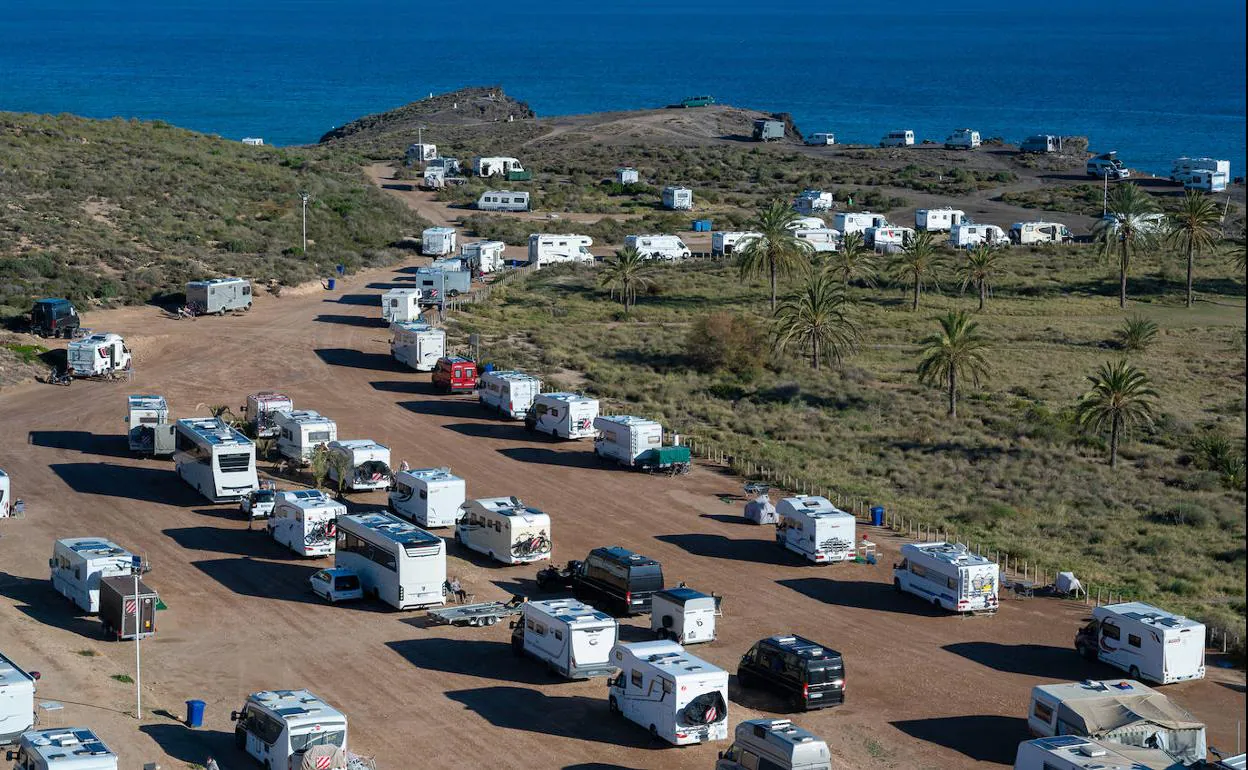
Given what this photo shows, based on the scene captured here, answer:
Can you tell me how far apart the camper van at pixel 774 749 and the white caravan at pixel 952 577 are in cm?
1012

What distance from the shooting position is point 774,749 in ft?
83.8

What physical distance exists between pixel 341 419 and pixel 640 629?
2184 centimetres

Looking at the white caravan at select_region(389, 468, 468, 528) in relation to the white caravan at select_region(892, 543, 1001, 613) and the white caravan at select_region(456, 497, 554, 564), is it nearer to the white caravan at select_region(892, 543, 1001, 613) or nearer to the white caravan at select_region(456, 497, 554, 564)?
the white caravan at select_region(456, 497, 554, 564)

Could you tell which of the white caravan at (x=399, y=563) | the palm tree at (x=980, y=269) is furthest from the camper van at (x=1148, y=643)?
the palm tree at (x=980, y=269)

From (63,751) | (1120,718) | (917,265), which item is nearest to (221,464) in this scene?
(63,751)

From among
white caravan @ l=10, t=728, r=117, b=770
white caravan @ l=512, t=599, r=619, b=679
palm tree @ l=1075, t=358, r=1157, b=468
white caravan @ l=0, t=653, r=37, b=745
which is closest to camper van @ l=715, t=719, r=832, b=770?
white caravan @ l=512, t=599, r=619, b=679

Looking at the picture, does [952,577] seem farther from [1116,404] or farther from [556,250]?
[556,250]

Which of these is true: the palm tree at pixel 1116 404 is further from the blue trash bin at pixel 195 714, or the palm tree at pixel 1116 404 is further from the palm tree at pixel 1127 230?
the blue trash bin at pixel 195 714

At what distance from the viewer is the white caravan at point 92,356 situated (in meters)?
58.0

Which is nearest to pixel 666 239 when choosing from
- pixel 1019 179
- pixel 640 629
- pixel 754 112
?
pixel 1019 179

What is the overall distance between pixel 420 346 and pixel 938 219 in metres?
47.8

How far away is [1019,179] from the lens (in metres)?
127

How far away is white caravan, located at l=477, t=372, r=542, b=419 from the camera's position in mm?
54500

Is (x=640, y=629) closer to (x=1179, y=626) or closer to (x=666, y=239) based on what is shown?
(x=1179, y=626)
